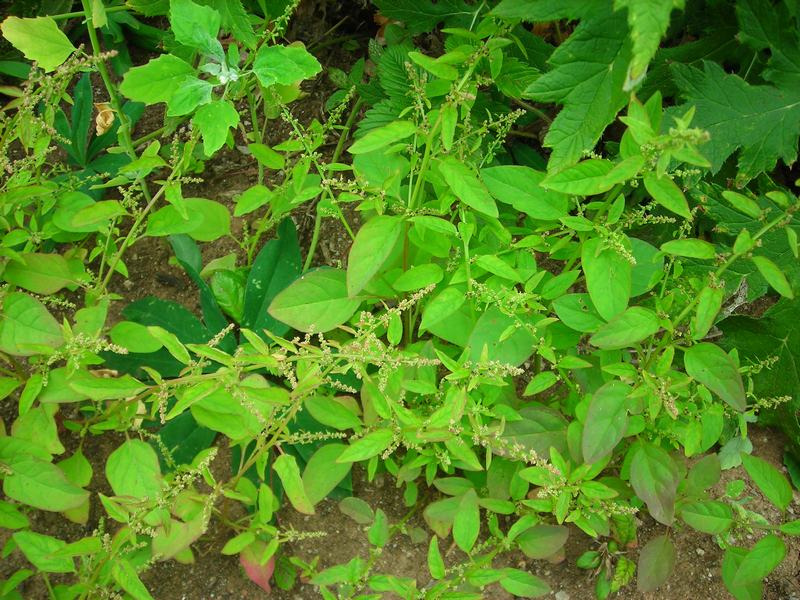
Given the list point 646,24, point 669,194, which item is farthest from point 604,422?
point 646,24

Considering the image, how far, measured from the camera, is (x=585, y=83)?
1255mm

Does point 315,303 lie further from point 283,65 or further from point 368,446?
point 283,65

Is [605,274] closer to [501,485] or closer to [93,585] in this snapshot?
[501,485]

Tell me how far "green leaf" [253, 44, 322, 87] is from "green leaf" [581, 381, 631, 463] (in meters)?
0.79

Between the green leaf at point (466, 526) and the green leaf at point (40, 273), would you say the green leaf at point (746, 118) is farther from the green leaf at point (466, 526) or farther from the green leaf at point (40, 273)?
the green leaf at point (40, 273)

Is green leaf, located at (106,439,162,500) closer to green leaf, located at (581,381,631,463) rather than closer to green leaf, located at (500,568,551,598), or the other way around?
green leaf, located at (500,568,551,598)

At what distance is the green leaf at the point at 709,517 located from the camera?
4.51 ft

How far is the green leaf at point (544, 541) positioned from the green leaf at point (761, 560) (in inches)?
13.2

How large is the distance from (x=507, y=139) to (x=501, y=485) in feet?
3.42

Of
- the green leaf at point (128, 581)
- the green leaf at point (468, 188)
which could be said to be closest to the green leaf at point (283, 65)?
the green leaf at point (468, 188)

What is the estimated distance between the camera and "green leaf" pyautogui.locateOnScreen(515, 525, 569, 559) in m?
1.47

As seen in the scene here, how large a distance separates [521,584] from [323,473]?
442mm

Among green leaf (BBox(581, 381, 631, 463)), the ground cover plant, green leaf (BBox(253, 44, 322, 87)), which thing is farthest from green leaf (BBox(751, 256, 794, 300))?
green leaf (BBox(253, 44, 322, 87))

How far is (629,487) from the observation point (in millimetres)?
1554
